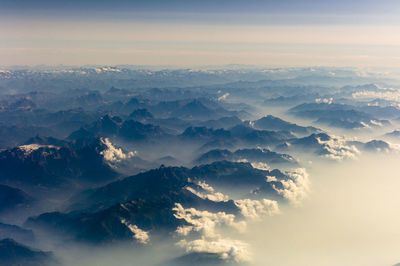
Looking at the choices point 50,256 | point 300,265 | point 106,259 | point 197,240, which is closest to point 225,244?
point 197,240

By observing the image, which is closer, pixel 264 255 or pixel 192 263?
pixel 192 263

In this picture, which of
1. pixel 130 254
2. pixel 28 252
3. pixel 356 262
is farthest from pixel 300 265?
pixel 28 252

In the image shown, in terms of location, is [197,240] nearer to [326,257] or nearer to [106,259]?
[106,259]

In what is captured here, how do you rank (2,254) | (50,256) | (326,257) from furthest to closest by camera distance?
(326,257)
(50,256)
(2,254)

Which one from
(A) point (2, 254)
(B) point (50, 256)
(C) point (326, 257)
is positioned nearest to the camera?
(A) point (2, 254)

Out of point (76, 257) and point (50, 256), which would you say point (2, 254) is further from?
point (76, 257)

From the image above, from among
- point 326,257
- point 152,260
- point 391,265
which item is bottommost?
point 391,265

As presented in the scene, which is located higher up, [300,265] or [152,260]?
[152,260]
